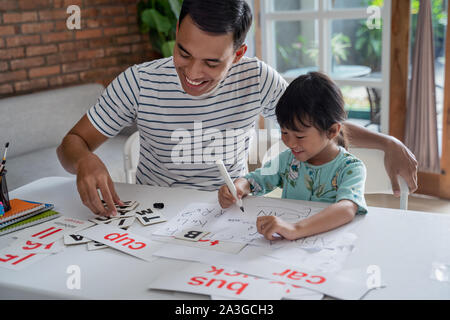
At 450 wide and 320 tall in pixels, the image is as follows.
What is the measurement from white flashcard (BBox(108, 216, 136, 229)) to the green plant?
8.21 ft

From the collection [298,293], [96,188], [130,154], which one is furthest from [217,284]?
[130,154]

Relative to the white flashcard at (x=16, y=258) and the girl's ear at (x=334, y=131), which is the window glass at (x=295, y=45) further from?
the white flashcard at (x=16, y=258)

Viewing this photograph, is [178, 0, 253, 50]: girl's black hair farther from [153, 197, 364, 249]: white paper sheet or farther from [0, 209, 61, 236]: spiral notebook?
[0, 209, 61, 236]: spiral notebook

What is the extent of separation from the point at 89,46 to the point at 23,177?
53.9 inches

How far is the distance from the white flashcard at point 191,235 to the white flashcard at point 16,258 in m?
0.29

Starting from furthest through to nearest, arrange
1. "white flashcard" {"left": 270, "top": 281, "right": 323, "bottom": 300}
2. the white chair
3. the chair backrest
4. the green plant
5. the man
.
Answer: the green plant → the chair backrest → the white chair → the man → "white flashcard" {"left": 270, "top": 281, "right": 323, "bottom": 300}

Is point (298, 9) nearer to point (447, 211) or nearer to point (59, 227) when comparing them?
Result: point (447, 211)

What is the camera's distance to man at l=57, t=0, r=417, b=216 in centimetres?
136

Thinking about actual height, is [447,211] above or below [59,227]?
below

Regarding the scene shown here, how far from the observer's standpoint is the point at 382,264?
919mm

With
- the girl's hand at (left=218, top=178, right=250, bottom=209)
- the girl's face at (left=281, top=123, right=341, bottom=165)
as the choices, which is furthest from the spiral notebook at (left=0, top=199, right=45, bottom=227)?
the girl's face at (left=281, top=123, right=341, bottom=165)

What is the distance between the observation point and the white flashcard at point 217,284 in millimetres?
835

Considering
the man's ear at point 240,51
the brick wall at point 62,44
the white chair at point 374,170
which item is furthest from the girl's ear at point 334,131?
the brick wall at point 62,44
